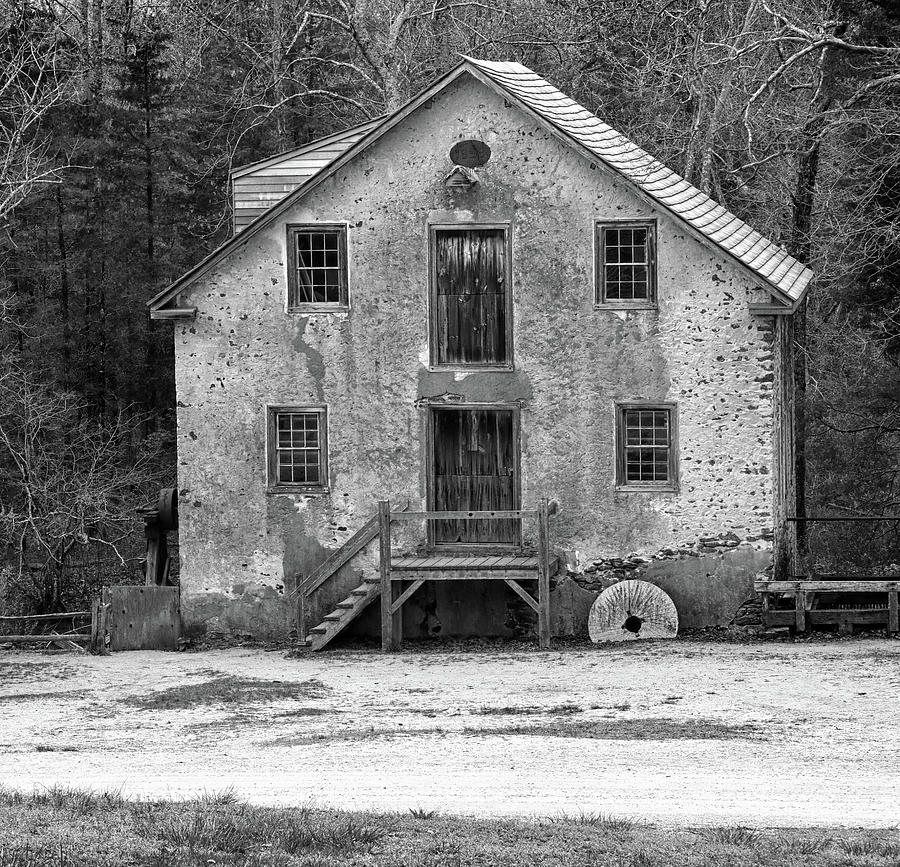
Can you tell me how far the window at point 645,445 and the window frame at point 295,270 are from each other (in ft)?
14.9

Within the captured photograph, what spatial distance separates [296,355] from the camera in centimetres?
2253

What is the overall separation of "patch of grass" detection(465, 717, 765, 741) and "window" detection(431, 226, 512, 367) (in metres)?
8.08

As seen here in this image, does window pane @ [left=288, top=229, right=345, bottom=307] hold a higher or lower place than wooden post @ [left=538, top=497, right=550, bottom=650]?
higher

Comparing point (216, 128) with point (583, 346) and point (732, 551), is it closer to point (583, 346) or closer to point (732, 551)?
point (583, 346)

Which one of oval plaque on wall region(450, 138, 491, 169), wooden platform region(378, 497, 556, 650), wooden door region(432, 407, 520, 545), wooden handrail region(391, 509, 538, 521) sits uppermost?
oval plaque on wall region(450, 138, 491, 169)

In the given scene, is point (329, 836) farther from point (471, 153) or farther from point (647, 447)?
point (471, 153)

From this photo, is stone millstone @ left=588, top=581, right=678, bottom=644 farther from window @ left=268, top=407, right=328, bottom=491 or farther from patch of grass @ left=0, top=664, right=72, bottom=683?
patch of grass @ left=0, top=664, right=72, bottom=683

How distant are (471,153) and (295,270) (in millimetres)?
3225

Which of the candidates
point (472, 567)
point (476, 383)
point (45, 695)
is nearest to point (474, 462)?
point (476, 383)

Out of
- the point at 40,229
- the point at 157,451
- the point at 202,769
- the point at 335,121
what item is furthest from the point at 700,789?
the point at 335,121

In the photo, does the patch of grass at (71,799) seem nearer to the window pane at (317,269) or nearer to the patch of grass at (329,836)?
the patch of grass at (329,836)

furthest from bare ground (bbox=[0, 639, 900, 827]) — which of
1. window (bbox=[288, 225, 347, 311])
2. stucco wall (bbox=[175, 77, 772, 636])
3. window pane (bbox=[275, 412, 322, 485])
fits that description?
window (bbox=[288, 225, 347, 311])

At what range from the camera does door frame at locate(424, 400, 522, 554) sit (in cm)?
2219

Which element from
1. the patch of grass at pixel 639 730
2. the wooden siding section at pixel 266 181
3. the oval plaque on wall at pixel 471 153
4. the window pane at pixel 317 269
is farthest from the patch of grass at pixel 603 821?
the wooden siding section at pixel 266 181
